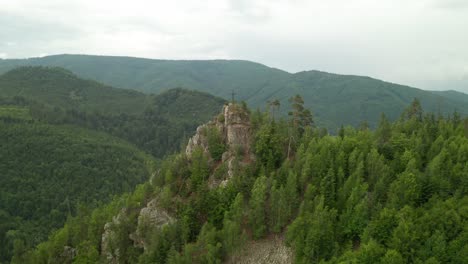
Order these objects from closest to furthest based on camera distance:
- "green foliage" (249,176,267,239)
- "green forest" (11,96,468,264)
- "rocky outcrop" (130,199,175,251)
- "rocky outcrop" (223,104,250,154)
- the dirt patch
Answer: "green forest" (11,96,468,264), the dirt patch, "green foliage" (249,176,267,239), "rocky outcrop" (130,199,175,251), "rocky outcrop" (223,104,250,154)

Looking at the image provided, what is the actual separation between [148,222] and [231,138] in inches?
887

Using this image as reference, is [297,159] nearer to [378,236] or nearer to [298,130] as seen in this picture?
[298,130]

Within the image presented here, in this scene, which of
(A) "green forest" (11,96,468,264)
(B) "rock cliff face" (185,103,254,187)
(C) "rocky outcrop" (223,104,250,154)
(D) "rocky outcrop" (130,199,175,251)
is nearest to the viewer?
(A) "green forest" (11,96,468,264)

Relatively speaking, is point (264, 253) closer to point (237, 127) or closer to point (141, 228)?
point (141, 228)

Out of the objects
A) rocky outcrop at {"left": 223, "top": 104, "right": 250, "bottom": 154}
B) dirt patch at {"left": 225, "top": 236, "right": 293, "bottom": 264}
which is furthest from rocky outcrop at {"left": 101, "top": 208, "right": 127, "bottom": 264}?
rocky outcrop at {"left": 223, "top": 104, "right": 250, "bottom": 154}

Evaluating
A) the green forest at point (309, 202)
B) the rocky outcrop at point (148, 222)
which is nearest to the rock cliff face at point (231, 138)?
the green forest at point (309, 202)

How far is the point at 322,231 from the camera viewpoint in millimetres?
55031

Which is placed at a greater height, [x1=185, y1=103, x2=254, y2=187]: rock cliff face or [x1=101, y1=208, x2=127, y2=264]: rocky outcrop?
[x1=185, y1=103, x2=254, y2=187]: rock cliff face

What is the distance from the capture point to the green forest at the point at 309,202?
53.3m

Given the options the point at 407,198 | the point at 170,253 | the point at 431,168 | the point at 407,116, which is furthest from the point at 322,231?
the point at 407,116

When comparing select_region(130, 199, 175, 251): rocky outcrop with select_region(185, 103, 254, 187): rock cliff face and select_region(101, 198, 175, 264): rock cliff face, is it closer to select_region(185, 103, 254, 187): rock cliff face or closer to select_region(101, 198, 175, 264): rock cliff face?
select_region(101, 198, 175, 264): rock cliff face

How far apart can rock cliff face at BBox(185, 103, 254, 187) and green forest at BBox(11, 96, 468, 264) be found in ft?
3.16

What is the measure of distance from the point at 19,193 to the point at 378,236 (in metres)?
169

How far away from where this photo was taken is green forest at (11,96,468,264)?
5331cm
